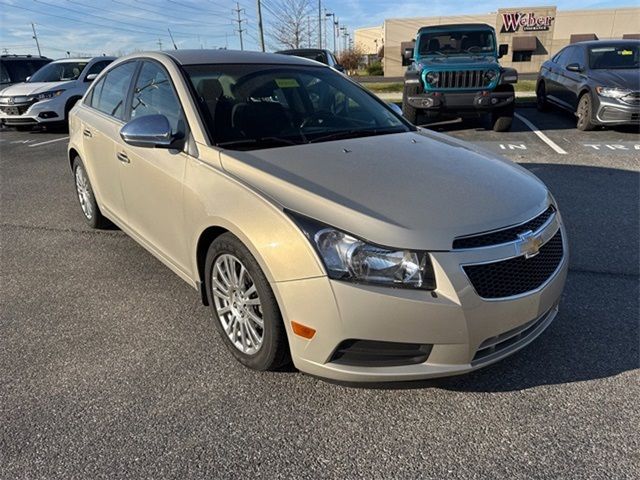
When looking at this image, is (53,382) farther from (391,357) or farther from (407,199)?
(407,199)

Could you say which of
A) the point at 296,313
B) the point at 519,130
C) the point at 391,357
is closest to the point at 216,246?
the point at 296,313

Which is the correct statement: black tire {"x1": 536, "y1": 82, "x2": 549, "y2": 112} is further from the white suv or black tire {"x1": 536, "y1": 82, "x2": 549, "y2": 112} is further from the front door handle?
the front door handle

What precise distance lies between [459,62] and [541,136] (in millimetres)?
2063

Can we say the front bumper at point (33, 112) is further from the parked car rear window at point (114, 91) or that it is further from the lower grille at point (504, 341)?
the lower grille at point (504, 341)

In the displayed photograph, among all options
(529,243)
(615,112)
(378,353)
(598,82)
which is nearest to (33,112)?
(598,82)

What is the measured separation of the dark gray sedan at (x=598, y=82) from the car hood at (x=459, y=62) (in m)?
1.71

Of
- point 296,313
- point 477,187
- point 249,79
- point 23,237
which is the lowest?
point 23,237

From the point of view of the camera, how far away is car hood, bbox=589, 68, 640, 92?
28.1 ft

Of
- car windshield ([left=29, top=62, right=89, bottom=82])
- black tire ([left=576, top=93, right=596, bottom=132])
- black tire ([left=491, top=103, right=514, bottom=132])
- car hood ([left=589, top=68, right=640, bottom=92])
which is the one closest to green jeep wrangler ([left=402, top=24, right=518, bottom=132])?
black tire ([left=491, top=103, right=514, bottom=132])

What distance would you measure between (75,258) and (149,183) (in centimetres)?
154

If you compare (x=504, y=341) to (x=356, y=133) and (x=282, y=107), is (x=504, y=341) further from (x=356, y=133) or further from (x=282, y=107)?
(x=282, y=107)

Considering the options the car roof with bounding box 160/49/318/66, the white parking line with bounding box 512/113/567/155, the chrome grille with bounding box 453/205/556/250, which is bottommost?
the white parking line with bounding box 512/113/567/155

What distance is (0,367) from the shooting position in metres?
2.82

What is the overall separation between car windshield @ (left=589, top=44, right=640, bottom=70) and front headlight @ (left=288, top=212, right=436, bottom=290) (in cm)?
939
